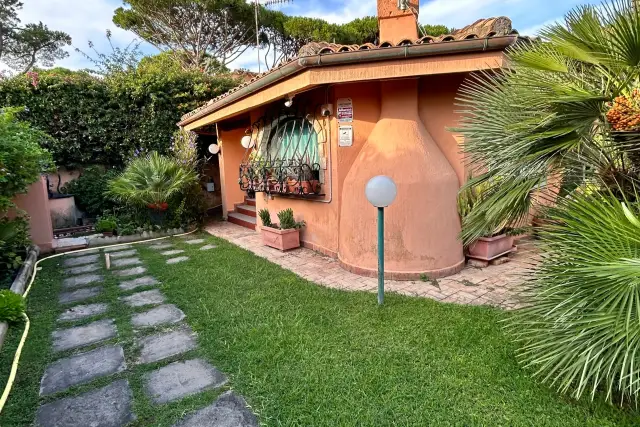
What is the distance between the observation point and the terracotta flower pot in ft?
26.5

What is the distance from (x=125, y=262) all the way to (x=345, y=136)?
5.59 meters

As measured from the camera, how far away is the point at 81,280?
6.60 m

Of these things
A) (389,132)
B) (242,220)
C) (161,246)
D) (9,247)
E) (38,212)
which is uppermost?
(389,132)

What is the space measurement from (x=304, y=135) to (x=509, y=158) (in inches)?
212

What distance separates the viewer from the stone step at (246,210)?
11447 mm

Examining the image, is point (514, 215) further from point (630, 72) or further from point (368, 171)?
point (368, 171)

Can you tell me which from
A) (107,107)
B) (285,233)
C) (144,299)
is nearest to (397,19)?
(285,233)

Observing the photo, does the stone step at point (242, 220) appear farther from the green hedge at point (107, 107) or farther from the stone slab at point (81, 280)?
the stone slab at point (81, 280)

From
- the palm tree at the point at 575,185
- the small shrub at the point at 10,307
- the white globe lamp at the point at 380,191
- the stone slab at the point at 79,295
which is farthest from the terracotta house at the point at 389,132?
the small shrub at the point at 10,307

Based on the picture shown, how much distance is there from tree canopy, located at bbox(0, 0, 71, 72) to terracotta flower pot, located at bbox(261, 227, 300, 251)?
94.5 ft

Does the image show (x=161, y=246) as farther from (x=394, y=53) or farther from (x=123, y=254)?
(x=394, y=53)

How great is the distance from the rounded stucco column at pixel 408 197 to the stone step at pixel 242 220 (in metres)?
5.26

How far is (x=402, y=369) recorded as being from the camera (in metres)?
3.44

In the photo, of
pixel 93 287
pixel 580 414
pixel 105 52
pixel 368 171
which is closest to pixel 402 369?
pixel 580 414
